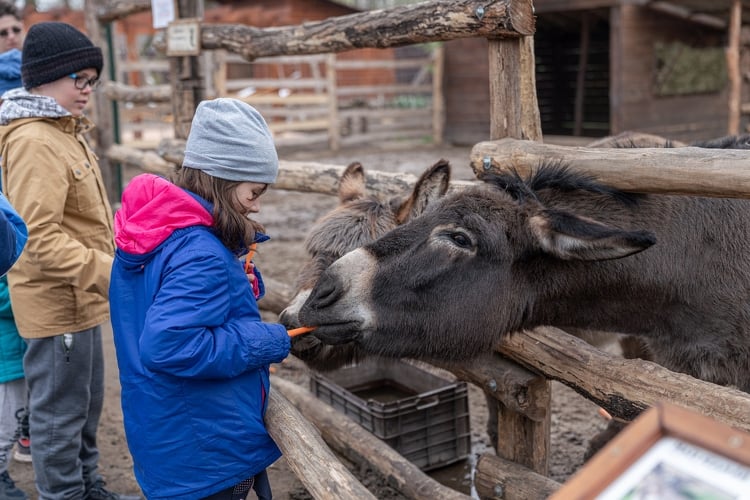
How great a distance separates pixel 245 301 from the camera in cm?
244

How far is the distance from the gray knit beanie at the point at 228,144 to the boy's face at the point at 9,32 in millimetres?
3423

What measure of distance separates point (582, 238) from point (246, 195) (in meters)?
1.12

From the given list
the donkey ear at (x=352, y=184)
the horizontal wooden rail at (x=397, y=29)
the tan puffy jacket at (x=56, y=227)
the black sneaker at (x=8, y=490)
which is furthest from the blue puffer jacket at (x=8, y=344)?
the horizontal wooden rail at (x=397, y=29)

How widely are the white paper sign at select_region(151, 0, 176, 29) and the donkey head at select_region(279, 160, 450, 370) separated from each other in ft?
9.97

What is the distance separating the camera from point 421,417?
4012mm

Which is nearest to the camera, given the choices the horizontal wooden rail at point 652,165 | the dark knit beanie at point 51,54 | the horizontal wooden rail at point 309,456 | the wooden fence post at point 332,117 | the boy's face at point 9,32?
the horizontal wooden rail at point 309,456

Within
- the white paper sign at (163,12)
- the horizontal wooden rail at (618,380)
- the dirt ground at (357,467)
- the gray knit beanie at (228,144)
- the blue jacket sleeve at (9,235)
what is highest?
the white paper sign at (163,12)

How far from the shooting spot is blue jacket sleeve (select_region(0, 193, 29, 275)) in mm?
2387

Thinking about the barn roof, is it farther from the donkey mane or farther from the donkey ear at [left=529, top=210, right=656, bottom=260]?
the donkey ear at [left=529, top=210, right=656, bottom=260]

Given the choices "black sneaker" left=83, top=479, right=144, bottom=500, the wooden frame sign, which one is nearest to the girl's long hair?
the wooden frame sign

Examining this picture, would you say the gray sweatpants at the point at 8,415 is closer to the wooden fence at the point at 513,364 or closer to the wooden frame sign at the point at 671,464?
the wooden fence at the point at 513,364

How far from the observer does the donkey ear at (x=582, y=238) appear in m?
2.18

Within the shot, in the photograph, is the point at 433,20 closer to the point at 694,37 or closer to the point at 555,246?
the point at 555,246

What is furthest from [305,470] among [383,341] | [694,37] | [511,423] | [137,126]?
[694,37]
